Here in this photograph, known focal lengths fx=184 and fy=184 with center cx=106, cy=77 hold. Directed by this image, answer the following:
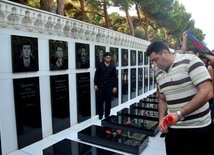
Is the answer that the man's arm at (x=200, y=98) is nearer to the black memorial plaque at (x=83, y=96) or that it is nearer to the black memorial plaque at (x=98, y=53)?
the black memorial plaque at (x=83, y=96)

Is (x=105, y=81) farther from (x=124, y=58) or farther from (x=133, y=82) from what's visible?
(x=133, y=82)

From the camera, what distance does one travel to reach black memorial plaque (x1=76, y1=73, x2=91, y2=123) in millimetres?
4539

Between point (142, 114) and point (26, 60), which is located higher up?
point (26, 60)

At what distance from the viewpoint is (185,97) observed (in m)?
1.52

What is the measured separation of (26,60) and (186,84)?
2.70m

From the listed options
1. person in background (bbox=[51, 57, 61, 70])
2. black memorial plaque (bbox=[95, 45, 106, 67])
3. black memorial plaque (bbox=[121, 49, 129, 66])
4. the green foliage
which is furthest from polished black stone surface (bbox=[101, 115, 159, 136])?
the green foliage

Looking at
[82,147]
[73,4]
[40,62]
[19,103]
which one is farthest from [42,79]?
[73,4]

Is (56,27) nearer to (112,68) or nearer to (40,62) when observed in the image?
(40,62)

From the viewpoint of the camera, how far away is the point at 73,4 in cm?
1058

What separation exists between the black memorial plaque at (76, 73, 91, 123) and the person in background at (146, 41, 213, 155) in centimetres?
309

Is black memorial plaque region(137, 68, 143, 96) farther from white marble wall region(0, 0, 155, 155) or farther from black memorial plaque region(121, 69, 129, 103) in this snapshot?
white marble wall region(0, 0, 155, 155)

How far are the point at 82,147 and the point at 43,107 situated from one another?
4.11 ft

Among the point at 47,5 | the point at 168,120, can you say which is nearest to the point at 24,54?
the point at 168,120

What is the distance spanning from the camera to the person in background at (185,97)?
142 cm
